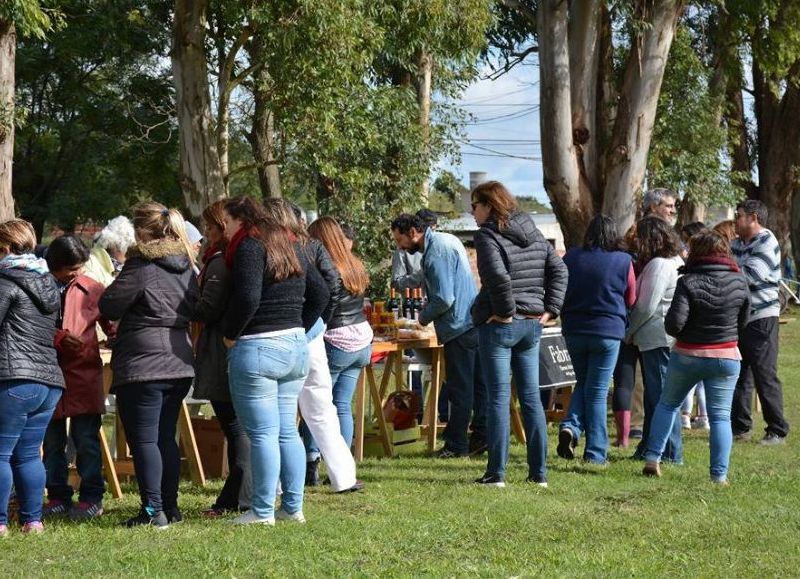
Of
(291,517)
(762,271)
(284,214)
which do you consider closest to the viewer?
(284,214)

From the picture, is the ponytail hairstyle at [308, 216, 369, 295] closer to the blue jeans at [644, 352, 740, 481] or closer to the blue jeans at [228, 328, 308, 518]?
the blue jeans at [228, 328, 308, 518]

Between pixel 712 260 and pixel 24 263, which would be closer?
pixel 24 263

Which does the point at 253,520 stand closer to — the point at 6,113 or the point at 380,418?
the point at 380,418

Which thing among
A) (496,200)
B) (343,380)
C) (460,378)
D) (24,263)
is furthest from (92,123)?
(24,263)

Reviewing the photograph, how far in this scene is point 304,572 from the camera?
5.90m

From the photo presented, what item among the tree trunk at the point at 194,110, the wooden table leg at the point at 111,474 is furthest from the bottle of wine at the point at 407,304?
the tree trunk at the point at 194,110

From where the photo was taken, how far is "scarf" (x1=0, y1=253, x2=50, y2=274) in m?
6.57

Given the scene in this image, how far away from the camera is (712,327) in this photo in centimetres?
830

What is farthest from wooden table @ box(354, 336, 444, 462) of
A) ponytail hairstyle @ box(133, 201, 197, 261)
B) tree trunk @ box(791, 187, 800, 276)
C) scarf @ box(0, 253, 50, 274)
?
tree trunk @ box(791, 187, 800, 276)

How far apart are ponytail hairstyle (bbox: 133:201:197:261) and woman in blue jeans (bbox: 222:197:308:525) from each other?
0.88 ft

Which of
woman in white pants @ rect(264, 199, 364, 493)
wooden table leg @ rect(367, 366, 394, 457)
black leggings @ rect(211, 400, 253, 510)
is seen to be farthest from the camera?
wooden table leg @ rect(367, 366, 394, 457)

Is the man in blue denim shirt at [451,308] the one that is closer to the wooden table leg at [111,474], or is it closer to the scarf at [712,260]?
the scarf at [712,260]

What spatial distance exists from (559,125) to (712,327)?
9168 millimetres

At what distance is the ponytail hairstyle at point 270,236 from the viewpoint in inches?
259
